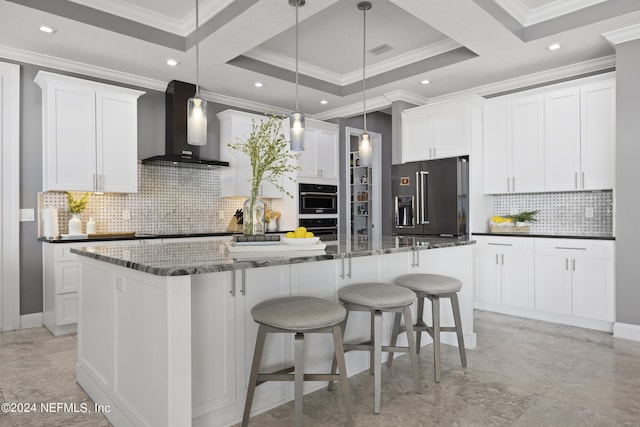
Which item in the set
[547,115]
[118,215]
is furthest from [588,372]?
[118,215]

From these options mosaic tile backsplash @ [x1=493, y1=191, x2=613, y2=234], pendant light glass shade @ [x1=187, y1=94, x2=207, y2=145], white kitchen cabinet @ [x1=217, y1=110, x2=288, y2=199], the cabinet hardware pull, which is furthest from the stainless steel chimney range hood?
mosaic tile backsplash @ [x1=493, y1=191, x2=613, y2=234]

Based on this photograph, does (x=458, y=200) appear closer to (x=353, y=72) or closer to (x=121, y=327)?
(x=353, y=72)

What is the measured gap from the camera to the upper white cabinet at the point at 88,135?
3.89 metres

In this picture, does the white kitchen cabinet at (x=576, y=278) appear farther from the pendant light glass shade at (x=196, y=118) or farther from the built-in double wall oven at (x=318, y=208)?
the pendant light glass shade at (x=196, y=118)

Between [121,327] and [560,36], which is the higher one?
[560,36]

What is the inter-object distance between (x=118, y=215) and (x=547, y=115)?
475 cm

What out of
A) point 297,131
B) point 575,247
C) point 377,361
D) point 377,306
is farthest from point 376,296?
point 575,247

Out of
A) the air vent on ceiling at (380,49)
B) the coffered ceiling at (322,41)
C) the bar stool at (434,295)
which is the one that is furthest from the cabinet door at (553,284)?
the air vent on ceiling at (380,49)

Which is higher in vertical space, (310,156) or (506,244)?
(310,156)

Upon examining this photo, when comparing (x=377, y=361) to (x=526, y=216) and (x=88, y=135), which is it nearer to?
(x=526, y=216)

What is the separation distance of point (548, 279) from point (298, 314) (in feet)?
10.7

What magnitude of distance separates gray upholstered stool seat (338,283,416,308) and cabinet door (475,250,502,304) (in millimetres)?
2523

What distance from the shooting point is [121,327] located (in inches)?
81.9

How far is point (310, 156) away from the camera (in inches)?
Answer: 230
